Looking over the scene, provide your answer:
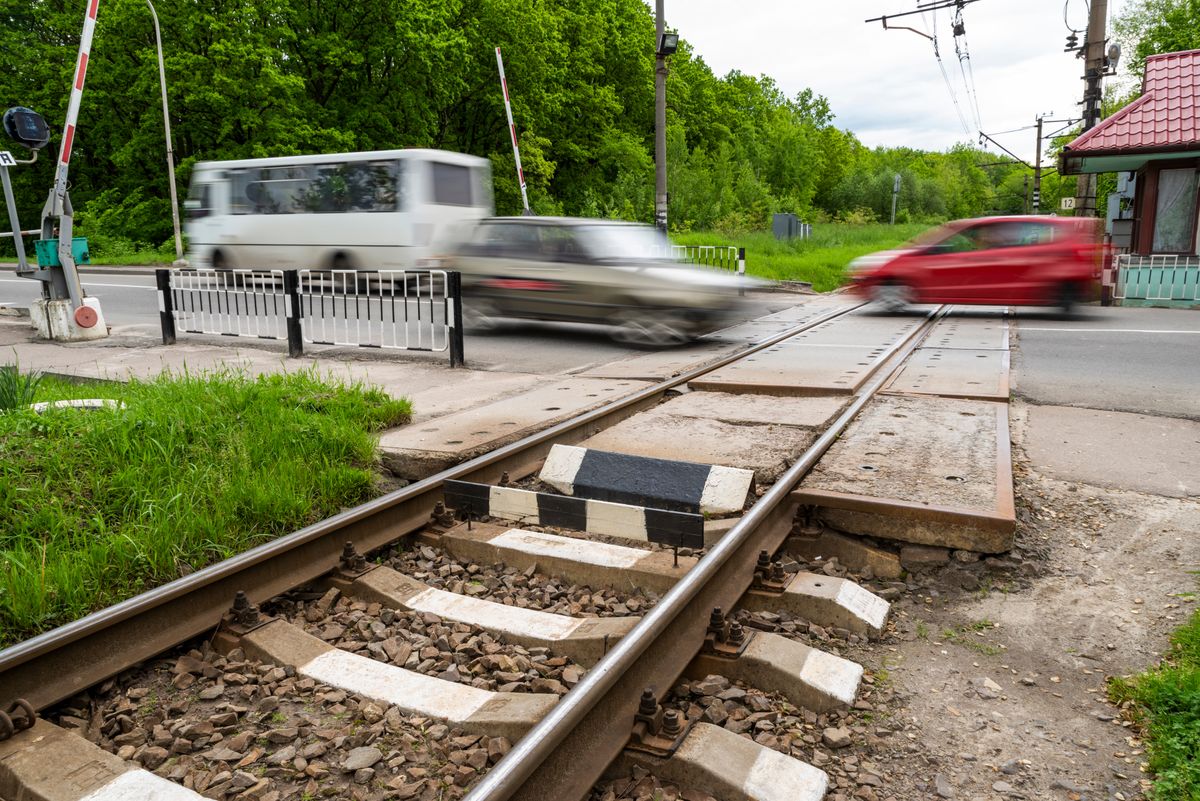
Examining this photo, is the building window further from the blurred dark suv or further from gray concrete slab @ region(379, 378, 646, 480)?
gray concrete slab @ region(379, 378, 646, 480)

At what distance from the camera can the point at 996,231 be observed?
13891mm

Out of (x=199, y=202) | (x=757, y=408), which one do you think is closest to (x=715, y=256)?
(x=199, y=202)

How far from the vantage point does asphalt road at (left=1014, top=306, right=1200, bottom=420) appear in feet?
24.7

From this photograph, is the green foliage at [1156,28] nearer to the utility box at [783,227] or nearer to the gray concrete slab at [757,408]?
the utility box at [783,227]

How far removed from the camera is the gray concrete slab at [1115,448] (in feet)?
16.7

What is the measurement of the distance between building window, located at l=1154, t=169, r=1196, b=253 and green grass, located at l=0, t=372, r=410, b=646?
801 inches

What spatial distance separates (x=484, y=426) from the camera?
5.89 meters

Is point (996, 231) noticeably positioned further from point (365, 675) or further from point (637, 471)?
point (365, 675)

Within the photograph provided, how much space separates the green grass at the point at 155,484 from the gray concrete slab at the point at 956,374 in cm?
467

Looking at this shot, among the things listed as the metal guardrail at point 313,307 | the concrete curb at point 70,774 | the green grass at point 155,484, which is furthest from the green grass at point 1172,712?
the metal guardrail at point 313,307

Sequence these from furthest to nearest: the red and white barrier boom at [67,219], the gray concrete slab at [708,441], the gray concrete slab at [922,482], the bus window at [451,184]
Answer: the bus window at [451,184] < the red and white barrier boom at [67,219] < the gray concrete slab at [708,441] < the gray concrete slab at [922,482]

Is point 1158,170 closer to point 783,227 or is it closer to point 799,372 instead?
Result: point 783,227

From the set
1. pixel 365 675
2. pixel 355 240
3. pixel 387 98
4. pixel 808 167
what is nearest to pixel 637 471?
pixel 365 675

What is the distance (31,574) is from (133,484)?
0.98 metres
